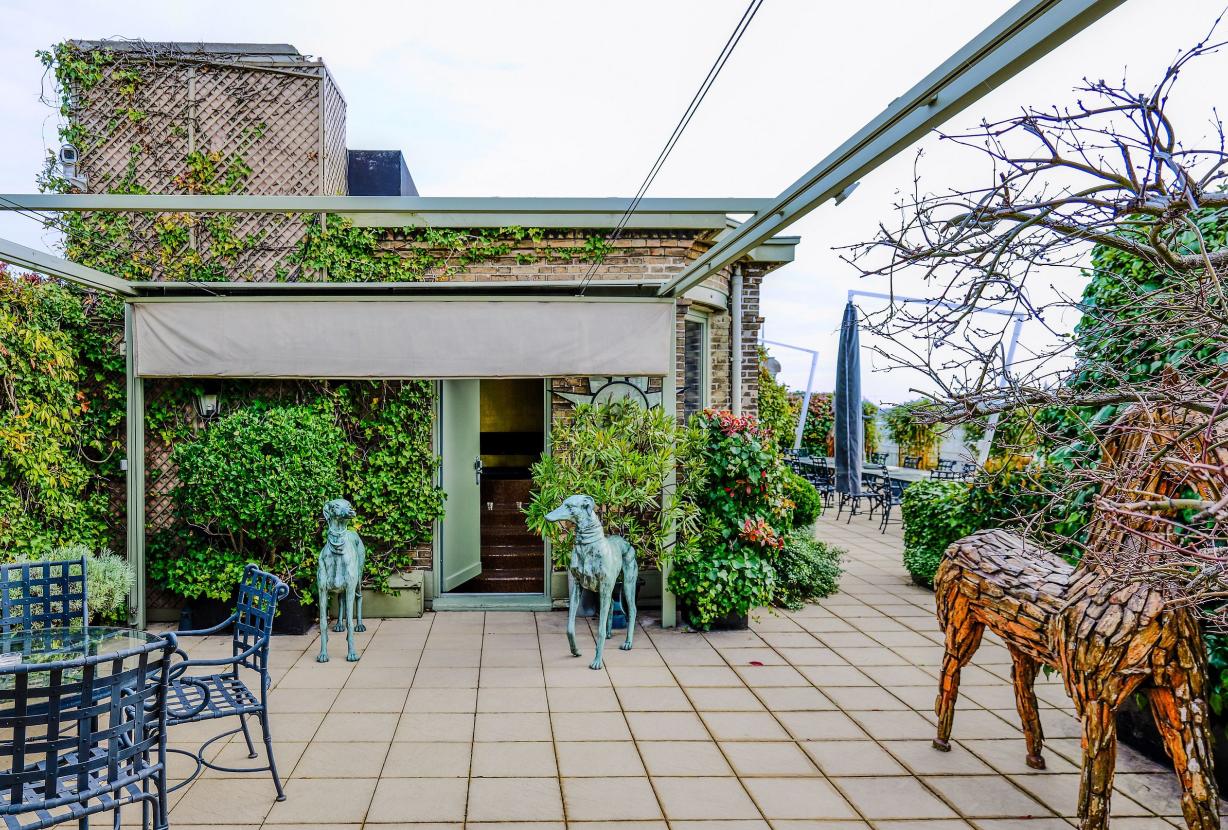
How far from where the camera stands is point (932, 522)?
7328mm

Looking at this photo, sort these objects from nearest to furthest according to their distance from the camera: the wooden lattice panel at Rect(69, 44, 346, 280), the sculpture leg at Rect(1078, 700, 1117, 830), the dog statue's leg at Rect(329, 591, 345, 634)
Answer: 1. the sculpture leg at Rect(1078, 700, 1117, 830)
2. the dog statue's leg at Rect(329, 591, 345, 634)
3. the wooden lattice panel at Rect(69, 44, 346, 280)

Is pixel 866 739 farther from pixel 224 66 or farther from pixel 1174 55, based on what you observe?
pixel 224 66

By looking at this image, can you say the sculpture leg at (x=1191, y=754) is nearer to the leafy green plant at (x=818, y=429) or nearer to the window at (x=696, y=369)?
the window at (x=696, y=369)

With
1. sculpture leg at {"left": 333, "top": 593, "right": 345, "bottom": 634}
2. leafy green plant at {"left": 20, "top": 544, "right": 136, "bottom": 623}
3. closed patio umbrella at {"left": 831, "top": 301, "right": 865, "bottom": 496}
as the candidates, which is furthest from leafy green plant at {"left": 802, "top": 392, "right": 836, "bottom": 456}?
leafy green plant at {"left": 20, "top": 544, "right": 136, "bottom": 623}

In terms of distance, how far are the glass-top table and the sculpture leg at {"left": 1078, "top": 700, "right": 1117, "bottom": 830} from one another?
3805 millimetres

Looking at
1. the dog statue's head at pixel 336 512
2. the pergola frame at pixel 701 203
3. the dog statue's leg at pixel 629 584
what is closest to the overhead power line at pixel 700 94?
the pergola frame at pixel 701 203

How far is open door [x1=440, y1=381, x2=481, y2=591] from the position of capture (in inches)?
274

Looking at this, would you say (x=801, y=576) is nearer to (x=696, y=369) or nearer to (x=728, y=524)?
(x=728, y=524)

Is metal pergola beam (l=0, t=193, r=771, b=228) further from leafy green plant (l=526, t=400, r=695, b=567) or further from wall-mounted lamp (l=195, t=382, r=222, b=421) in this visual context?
wall-mounted lamp (l=195, t=382, r=222, b=421)

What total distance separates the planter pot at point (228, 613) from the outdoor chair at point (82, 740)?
324 centimetres

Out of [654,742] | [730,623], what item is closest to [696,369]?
[730,623]

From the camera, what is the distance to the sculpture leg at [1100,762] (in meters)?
2.81

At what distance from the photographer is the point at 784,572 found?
7.23 metres

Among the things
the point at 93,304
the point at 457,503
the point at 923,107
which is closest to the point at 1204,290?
the point at 923,107
